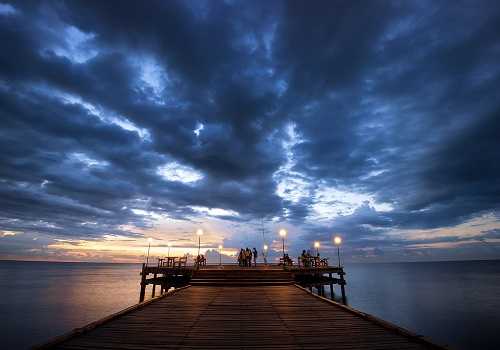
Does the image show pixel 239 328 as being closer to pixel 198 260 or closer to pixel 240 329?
pixel 240 329

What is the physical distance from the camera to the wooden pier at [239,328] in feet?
21.5

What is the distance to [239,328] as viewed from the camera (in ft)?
26.2

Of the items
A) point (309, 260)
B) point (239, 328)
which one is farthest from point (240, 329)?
point (309, 260)

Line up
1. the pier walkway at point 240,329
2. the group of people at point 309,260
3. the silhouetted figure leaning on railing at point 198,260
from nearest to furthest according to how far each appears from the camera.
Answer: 1. the pier walkway at point 240,329
2. the silhouetted figure leaning on railing at point 198,260
3. the group of people at point 309,260

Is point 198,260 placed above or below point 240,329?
above

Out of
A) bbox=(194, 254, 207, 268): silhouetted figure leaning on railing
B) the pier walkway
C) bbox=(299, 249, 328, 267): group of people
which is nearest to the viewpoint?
the pier walkway

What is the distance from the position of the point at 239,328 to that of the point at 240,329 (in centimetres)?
11

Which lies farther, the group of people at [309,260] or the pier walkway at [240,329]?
the group of people at [309,260]

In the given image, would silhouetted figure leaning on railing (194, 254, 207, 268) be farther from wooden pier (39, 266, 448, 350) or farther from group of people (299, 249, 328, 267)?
wooden pier (39, 266, 448, 350)

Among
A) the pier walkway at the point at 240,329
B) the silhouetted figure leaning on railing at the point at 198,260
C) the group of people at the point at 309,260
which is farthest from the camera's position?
Result: the group of people at the point at 309,260

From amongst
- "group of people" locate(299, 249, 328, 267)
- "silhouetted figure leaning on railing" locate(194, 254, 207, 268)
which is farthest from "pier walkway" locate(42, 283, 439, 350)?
"group of people" locate(299, 249, 328, 267)

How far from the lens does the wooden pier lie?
6.55 m

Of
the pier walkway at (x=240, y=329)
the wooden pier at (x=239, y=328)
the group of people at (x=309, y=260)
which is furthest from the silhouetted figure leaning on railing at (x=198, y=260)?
the pier walkway at (x=240, y=329)

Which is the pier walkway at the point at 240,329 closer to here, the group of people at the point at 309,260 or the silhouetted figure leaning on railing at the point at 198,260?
the silhouetted figure leaning on railing at the point at 198,260
